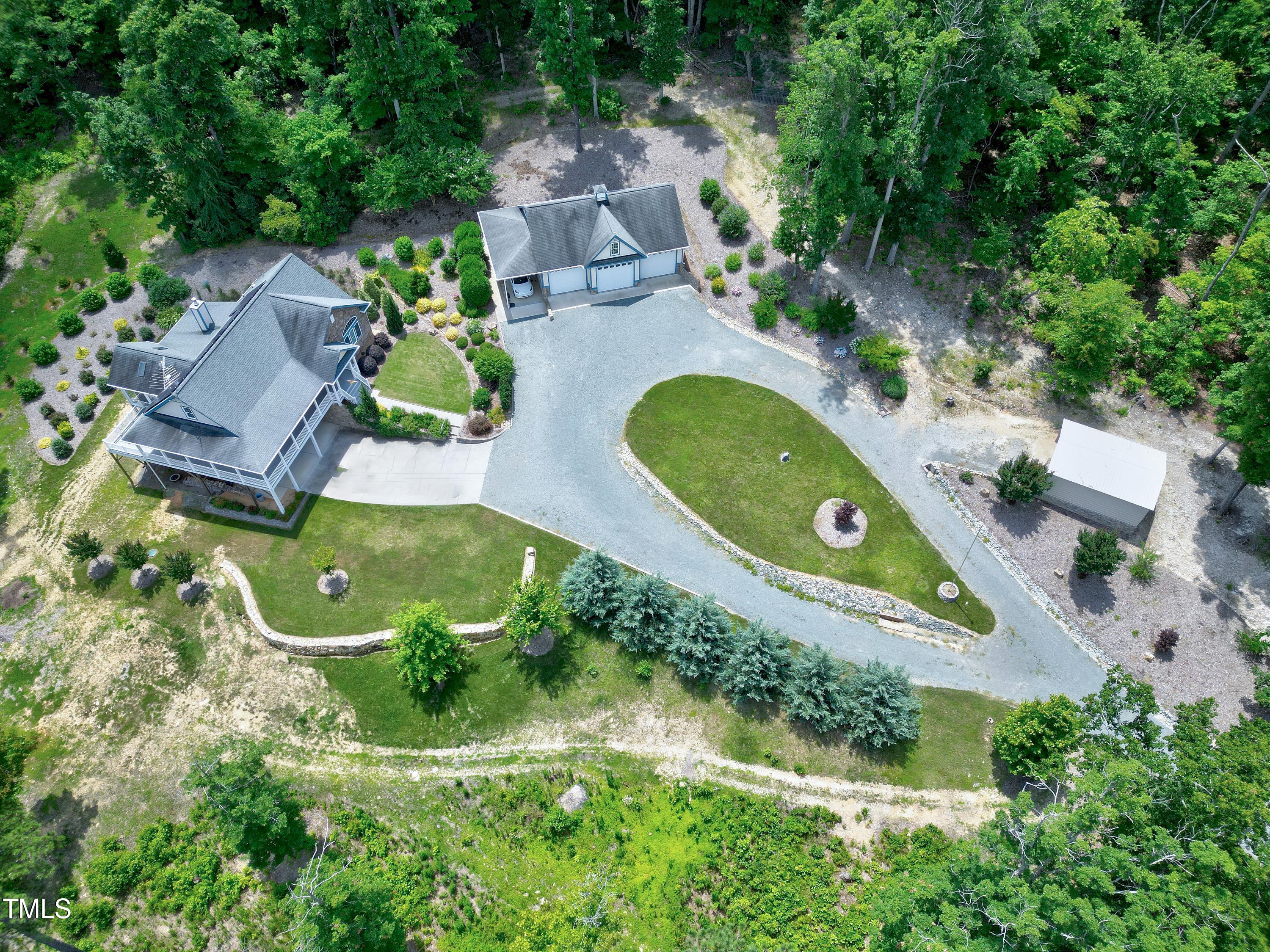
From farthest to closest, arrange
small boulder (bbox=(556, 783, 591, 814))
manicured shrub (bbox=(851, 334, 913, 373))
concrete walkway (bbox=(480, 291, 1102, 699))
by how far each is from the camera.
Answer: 1. manicured shrub (bbox=(851, 334, 913, 373))
2. concrete walkway (bbox=(480, 291, 1102, 699))
3. small boulder (bbox=(556, 783, 591, 814))

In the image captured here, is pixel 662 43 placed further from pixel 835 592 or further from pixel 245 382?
pixel 835 592

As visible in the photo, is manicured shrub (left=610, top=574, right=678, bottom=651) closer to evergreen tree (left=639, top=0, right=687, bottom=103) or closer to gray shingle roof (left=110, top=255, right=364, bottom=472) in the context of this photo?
gray shingle roof (left=110, top=255, right=364, bottom=472)

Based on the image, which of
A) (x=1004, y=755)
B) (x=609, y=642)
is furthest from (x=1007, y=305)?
(x=609, y=642)

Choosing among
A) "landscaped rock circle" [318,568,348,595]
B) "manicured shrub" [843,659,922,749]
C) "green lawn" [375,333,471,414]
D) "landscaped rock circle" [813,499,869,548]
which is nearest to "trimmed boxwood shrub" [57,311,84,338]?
"green lawn" [375,333,471,414]

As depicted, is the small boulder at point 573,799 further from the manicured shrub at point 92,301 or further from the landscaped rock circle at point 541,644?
the manicured shrub at point 92,301

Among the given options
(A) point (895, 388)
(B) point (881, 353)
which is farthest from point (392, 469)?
(A) point (895, 388)

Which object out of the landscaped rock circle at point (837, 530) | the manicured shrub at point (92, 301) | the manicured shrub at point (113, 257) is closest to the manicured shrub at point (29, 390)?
the manicured shrub at point (92, 301)
